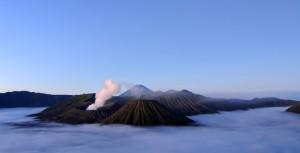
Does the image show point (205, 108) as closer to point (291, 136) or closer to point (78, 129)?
point (291, 136)

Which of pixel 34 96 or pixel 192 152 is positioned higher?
pixel 34 96

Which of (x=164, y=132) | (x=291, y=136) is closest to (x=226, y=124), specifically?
(x=291, y=136)

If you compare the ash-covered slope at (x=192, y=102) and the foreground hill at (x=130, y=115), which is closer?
the foreground hill at (x=130, y=115)

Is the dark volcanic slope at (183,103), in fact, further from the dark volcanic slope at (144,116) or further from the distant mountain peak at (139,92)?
the dark volcanic slope at (144,116)

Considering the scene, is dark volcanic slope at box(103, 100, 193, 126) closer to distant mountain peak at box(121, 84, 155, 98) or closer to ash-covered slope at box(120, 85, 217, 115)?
ash-covered slope at box(120, 85, 217, 115)

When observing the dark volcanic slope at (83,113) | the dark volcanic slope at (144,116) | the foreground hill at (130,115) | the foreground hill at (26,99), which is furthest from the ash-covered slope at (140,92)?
the foreground hill at (26,99)

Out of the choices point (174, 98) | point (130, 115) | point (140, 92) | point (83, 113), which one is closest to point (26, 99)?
point (140, 92)

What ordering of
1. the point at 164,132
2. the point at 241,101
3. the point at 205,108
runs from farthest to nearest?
1. the point at 241,101
2. the point at 205,108
3. the point at 164,132
